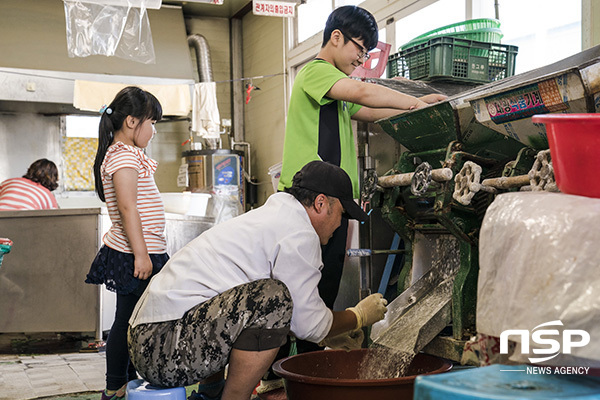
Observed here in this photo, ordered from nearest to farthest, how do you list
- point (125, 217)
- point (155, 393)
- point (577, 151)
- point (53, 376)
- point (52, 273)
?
point (577, 151) < point (155, 393) < point (125, 217) < point (53, 376) < point (52, 273)

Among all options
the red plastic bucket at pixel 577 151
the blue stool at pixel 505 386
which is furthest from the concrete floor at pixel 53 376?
the red plastic bucket at pixel 577 151

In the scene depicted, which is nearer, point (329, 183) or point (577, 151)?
point (577, 151)

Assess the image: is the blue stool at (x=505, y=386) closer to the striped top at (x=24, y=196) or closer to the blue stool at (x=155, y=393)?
the blue stool at (x=155, y=393)

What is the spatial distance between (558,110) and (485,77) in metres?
1.44

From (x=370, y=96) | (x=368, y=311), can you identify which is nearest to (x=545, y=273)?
(x=368, y=311)

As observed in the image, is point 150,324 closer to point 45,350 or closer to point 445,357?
point 445,357

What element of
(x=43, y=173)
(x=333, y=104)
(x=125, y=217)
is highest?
(x=333, y=104)

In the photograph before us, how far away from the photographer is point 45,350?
445 centimetres

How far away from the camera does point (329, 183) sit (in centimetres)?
216

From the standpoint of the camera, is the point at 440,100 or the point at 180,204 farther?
the point at 180,204

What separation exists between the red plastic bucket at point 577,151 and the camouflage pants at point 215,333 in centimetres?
104

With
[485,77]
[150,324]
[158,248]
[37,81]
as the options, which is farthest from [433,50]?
[37,81]

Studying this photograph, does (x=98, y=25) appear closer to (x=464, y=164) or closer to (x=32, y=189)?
(x=32, y=189)

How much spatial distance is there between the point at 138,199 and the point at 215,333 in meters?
0.90
